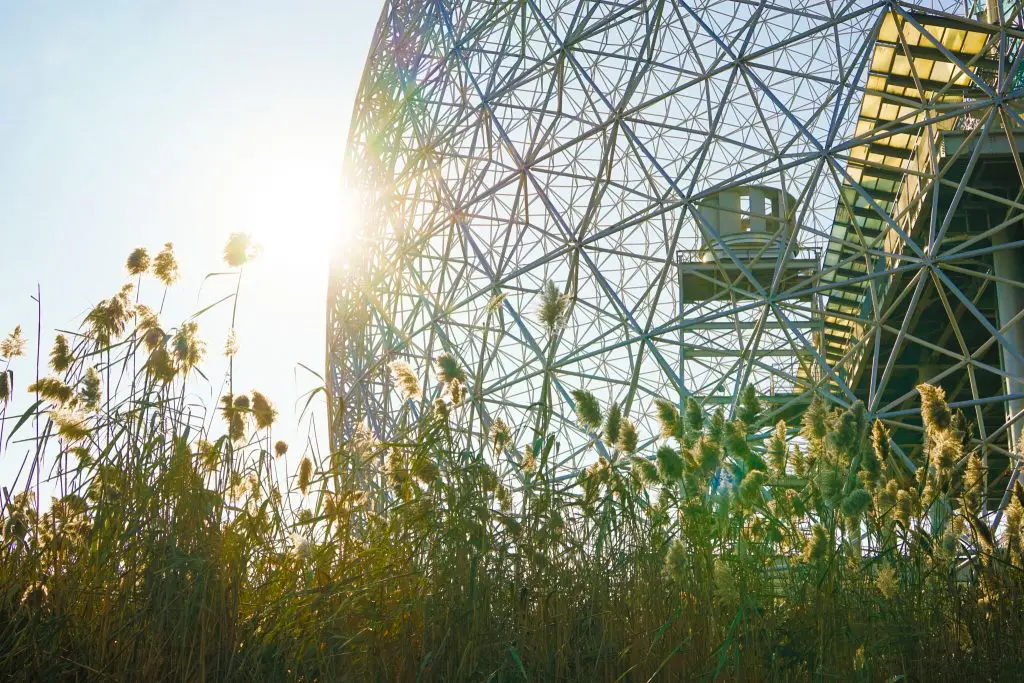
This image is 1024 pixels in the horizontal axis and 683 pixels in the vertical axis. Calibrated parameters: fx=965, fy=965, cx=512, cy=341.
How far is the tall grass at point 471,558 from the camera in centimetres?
267

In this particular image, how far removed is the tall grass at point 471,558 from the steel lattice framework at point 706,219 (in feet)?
20.0

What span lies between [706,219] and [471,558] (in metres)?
14.6

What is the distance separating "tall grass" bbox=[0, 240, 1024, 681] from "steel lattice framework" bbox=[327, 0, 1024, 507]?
20.0 feet

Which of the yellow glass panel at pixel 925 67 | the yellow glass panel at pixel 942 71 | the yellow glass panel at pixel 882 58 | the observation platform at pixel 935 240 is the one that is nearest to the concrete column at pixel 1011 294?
the observation platform at pixel 935 240

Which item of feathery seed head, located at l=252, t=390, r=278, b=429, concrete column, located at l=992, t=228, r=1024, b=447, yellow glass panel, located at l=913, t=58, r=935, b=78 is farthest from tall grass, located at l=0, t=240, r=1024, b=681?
yellow glass panel, located at l=913, t=58, r=935, b=78

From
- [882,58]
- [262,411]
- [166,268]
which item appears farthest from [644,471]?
[882,58]

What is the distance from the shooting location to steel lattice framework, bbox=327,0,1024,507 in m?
11.8

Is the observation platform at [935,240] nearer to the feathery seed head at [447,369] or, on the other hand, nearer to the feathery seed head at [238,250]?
the feathery seed head at [447,369]

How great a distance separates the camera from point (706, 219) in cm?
1683

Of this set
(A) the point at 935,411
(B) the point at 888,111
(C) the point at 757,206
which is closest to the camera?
(A) the point at 935,411

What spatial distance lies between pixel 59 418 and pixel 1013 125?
1170 cm

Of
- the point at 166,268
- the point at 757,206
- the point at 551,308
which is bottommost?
the point at 551,308

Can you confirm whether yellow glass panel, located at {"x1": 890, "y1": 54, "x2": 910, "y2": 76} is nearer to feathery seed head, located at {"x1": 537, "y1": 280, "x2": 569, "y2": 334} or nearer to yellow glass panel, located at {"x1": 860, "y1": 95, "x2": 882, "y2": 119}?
yellow glass panel, located at {"x1": 860, "y1": 95, "x2": 882, "y2": 119}

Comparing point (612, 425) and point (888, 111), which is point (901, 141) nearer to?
point (888, 111)
